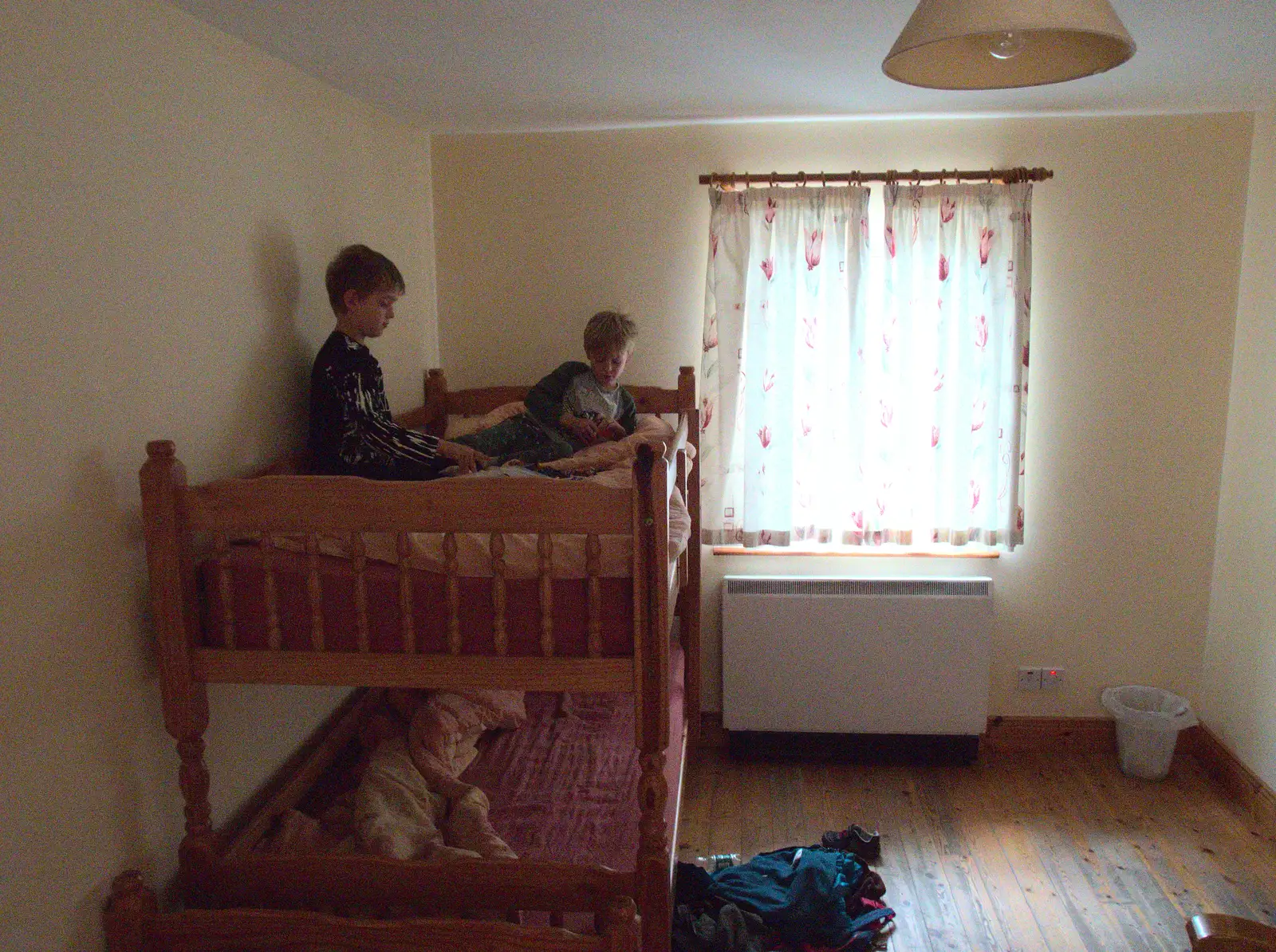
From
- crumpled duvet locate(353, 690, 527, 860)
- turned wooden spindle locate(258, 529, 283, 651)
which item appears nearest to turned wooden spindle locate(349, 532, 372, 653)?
turned wooden spindle locate(258, 529, 283, 651)

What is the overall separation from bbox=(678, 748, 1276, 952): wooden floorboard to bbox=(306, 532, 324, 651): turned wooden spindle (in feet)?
5.35

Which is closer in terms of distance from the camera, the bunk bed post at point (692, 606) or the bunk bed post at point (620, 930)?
the bunk bed post at point (620, 930)

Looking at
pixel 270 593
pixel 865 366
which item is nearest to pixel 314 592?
pixel 270 593

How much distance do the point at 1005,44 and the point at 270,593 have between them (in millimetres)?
1507

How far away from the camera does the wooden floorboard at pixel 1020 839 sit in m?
2.67

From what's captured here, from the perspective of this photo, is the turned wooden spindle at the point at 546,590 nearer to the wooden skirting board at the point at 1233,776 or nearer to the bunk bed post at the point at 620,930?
the bunk bed post at the point at 620,930

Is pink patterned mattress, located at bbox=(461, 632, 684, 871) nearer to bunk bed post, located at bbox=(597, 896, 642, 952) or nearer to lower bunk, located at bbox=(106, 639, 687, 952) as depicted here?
lower bunk, located at bbox=(106, 639, 687, 952)

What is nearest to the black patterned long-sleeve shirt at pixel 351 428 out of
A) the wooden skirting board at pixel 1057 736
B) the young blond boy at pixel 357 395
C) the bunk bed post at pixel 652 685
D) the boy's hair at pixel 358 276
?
the young blond boy at pixel 357 395

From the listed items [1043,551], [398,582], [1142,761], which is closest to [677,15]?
[398,582]

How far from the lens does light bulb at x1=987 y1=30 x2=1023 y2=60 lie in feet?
4.14

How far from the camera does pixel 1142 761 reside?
3.43 metres

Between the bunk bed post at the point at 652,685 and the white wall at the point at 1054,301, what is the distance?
1.72 meters

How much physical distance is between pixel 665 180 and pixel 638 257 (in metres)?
0.28

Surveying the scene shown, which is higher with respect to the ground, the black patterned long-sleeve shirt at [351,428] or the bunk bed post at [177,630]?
the black patterned long-sleeve shirt at [351,428]
